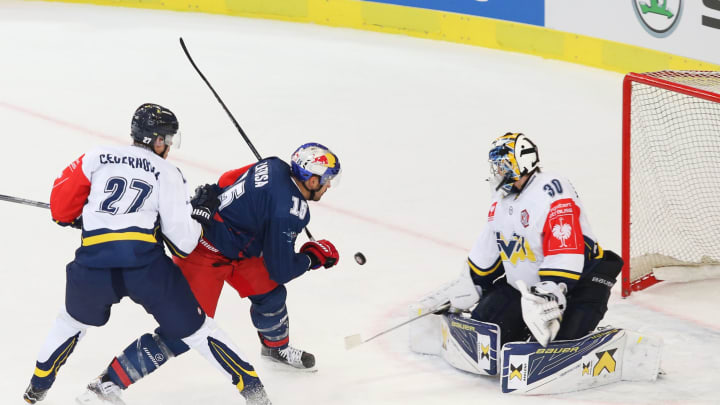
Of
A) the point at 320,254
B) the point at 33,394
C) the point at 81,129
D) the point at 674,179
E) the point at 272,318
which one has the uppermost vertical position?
the point at 81,129

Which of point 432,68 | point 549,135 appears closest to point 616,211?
point 549,135

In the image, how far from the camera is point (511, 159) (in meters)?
3.94

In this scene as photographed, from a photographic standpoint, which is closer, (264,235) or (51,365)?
(51,365)

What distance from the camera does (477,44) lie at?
29.9ft

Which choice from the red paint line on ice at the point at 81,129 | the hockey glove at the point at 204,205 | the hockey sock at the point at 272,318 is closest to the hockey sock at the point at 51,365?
the hockey glove at the point at 204,205

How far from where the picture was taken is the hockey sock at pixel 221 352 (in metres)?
3.70

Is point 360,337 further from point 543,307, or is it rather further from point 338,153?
point 338,153

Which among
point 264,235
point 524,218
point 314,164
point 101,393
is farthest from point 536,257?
point 101,393

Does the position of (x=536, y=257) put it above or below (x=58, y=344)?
above

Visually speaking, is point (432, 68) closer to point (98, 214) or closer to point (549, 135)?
point (549, 135)

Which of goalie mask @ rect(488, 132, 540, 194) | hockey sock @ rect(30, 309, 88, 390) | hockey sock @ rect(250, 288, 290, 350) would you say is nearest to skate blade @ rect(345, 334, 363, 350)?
hockey sock @ rect(250, 288, 290, 350)

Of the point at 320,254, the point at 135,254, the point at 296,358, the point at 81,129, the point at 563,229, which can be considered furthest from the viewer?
the point at 81,129

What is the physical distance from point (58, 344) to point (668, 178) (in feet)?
10.9

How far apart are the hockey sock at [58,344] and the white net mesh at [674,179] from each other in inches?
99.7
